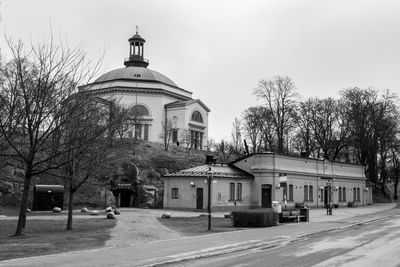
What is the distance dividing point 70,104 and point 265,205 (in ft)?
107

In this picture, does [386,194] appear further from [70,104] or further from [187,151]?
[70,104]

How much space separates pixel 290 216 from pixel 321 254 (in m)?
A: 14.5

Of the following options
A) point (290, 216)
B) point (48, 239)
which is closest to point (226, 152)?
point (290, 216)

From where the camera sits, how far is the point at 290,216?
28.8m

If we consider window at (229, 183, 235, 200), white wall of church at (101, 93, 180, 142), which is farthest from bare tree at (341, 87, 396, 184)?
white wall of church at (101, 93, 180, 142)

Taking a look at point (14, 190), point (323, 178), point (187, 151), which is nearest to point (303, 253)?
point (14, 190)

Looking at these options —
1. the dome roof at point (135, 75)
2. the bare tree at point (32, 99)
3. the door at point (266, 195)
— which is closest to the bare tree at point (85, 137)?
the bare tree at point (32, 99)

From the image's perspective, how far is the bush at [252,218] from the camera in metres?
24.9

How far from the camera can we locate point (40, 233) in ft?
65.0

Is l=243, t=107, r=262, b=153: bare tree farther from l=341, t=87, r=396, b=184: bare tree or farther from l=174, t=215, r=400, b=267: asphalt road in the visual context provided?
l=174, t=215, r=400, b=267: asphalt road

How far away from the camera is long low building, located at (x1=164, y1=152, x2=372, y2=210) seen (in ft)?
143

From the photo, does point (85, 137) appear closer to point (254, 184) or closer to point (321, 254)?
point (321, 254)

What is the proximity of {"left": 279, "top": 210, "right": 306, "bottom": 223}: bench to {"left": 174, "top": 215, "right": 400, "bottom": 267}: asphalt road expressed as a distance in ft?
29.1

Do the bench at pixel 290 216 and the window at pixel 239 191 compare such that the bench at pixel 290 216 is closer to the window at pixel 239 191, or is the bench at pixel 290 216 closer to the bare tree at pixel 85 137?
the bare tree at pixel 85 137
